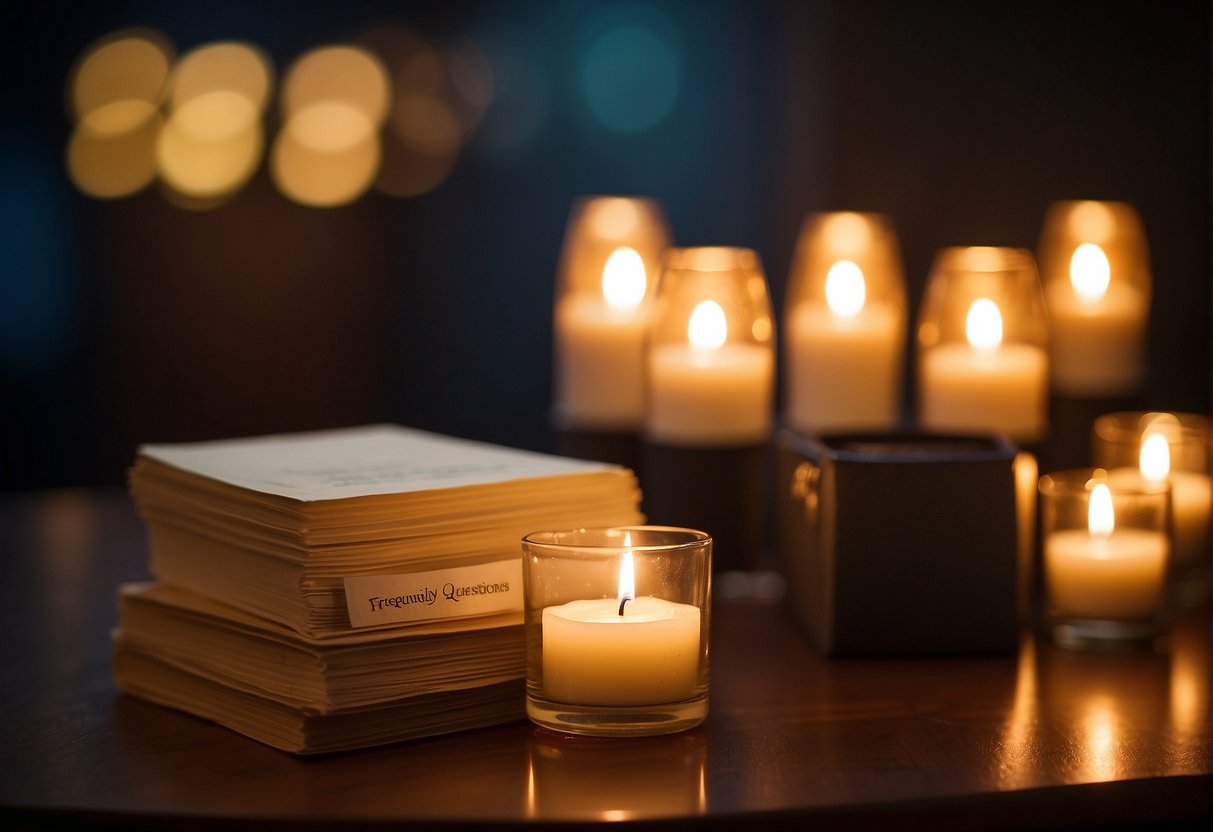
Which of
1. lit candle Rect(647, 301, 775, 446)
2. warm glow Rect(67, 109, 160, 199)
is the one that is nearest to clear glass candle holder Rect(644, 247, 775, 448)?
lit candle Rect(647, 301, 775, 446)

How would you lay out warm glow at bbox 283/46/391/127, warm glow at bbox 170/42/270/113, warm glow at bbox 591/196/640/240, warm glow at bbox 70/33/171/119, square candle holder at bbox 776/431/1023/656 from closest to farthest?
square candle holder at bbox 776/431/1023/656, warm glow at bbox 591/196/640/240, warm glow at bbox 70/33/171/119, warm glow at bbox 170/42/270/113, warm glow at bbox 283/46/391/127

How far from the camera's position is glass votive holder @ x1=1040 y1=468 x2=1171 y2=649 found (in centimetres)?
108

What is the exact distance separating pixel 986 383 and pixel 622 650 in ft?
1.90

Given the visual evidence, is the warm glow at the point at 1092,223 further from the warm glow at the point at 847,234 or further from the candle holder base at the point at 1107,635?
the candle holder base at the point at 1107,635

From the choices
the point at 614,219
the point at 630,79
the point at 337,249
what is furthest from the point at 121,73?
the point at 614,219

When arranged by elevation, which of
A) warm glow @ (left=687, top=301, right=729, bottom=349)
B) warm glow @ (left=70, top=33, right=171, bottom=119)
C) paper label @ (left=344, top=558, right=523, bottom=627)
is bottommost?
paper label @ (left=344, top=558, right=523, bottom=627)

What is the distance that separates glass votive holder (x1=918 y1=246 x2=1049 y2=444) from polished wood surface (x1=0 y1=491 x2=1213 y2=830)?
0.88ft

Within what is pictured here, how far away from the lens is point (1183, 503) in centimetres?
125

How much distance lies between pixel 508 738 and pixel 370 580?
0.42 ft

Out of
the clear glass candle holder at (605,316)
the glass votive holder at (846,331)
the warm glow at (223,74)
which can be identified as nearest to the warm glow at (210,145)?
the warm glow at (223,74)

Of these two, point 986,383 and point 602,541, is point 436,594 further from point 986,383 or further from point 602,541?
point 986,383

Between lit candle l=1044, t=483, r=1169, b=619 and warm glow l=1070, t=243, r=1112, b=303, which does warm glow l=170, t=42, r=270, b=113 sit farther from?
lit candle l=1044, t=483, r=1169, b=619

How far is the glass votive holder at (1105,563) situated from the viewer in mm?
1081

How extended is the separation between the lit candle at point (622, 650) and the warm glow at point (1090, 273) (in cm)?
75
